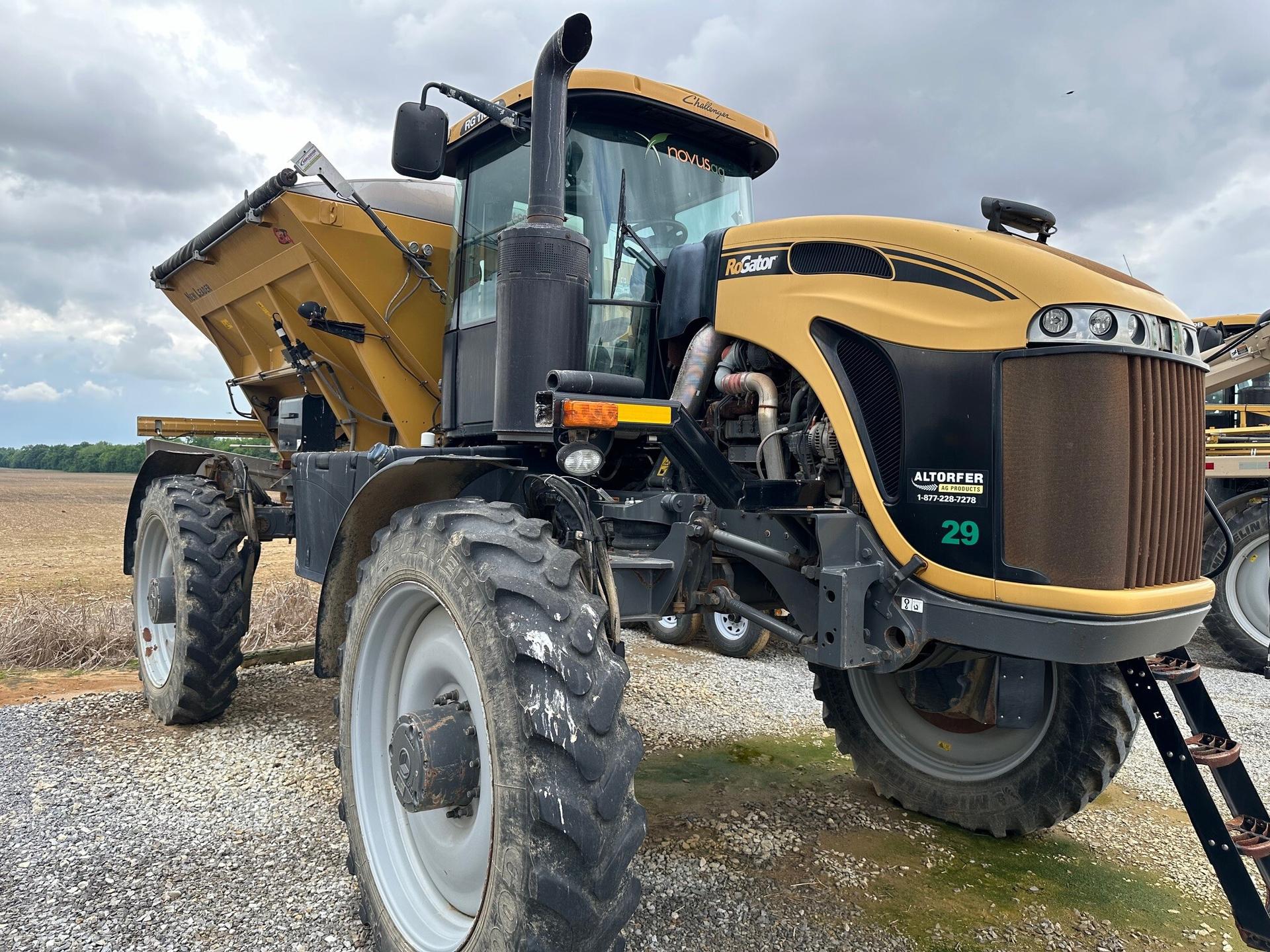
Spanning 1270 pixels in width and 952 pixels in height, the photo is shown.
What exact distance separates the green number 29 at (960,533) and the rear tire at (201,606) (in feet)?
12.2

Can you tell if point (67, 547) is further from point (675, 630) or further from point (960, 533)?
point (960, 533)

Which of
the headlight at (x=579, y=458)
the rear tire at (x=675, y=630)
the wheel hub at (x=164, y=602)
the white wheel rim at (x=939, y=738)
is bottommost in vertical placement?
the rear tire at (x=675, y=630)

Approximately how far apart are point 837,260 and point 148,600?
4301 millimetres

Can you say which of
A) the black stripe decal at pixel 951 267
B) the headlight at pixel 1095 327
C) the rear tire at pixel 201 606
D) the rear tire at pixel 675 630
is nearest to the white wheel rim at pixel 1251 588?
the rear tire at pixel 675 630

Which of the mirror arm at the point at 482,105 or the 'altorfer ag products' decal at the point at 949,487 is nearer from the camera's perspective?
the 'altorfer ag products' decal at the point at 949,487

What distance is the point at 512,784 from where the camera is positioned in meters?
2.15

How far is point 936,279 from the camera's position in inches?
98.3

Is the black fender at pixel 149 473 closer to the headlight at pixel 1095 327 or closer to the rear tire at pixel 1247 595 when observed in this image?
the headlight at pixel 1095 327

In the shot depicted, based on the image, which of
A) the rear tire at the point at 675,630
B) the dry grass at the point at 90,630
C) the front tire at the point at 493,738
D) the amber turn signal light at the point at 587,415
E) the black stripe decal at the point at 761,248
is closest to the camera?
the front tire at the point at 493,738

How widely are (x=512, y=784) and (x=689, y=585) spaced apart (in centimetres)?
105

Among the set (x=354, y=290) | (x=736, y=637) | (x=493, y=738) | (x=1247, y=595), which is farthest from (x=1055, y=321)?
(x=1247, y=595)

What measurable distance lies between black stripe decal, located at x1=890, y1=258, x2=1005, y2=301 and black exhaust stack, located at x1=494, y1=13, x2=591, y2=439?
1103mm

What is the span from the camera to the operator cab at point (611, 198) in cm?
349

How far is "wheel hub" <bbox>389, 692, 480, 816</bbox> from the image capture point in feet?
7.89
